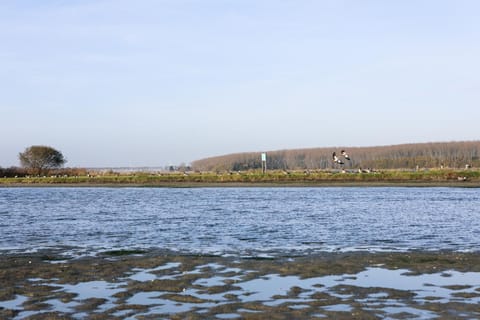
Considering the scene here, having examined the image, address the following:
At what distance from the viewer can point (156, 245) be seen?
90.0 feet

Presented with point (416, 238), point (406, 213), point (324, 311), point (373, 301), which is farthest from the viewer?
point (406, 213)

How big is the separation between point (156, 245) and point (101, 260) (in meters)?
4.54

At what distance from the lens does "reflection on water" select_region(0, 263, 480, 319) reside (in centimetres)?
1488

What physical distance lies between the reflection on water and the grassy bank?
7213cm

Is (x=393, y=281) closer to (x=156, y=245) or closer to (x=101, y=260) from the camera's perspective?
(x=101, y=260)

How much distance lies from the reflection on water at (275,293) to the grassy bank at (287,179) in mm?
72128

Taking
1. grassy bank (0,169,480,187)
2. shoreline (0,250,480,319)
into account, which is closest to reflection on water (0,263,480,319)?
shoreline (0,250,480,319)

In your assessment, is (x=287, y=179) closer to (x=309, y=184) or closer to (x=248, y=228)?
(x=309, y=184)

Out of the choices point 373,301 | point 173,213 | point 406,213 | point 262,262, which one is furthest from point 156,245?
point 406,213

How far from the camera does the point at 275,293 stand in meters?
16.8

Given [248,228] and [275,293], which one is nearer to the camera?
[275,293]

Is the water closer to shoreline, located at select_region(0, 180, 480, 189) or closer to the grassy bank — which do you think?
shoreline, located at select_region(0, 180, 480, 189)

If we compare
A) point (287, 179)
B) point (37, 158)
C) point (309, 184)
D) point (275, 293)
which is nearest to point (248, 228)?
point (275, 293)

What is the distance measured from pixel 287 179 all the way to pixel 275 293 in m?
92.4
